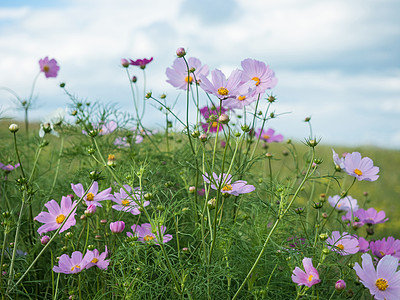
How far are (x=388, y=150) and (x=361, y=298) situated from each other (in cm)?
594

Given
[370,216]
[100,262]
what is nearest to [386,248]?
[370,216]

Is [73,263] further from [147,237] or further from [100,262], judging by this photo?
[147,237]

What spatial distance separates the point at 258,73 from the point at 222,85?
211mm

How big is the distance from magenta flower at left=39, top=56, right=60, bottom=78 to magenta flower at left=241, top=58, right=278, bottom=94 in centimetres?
134

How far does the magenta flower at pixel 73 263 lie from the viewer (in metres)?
1.16

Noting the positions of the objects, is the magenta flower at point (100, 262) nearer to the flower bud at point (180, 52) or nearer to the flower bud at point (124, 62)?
the flower bud at point (180, 52)

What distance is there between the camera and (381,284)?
115 centimetres

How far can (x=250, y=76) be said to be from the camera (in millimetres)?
1310

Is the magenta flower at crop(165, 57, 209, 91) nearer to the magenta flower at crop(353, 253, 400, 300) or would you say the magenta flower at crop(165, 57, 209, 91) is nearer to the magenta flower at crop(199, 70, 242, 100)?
the magenta flower at crop(199, 70, 242, 100)

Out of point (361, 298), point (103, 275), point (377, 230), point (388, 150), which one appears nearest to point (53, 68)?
point (103, 275)

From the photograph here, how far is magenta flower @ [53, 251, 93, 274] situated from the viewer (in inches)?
45.7

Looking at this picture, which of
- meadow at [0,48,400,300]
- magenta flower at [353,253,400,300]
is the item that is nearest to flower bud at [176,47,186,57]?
meadow at [0,48,400,300]

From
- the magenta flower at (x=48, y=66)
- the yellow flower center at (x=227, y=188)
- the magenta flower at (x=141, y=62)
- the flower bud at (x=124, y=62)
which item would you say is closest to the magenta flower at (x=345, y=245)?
the yellow flower center at (x=227, y=188)

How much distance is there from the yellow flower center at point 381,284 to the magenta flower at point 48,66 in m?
1.85
